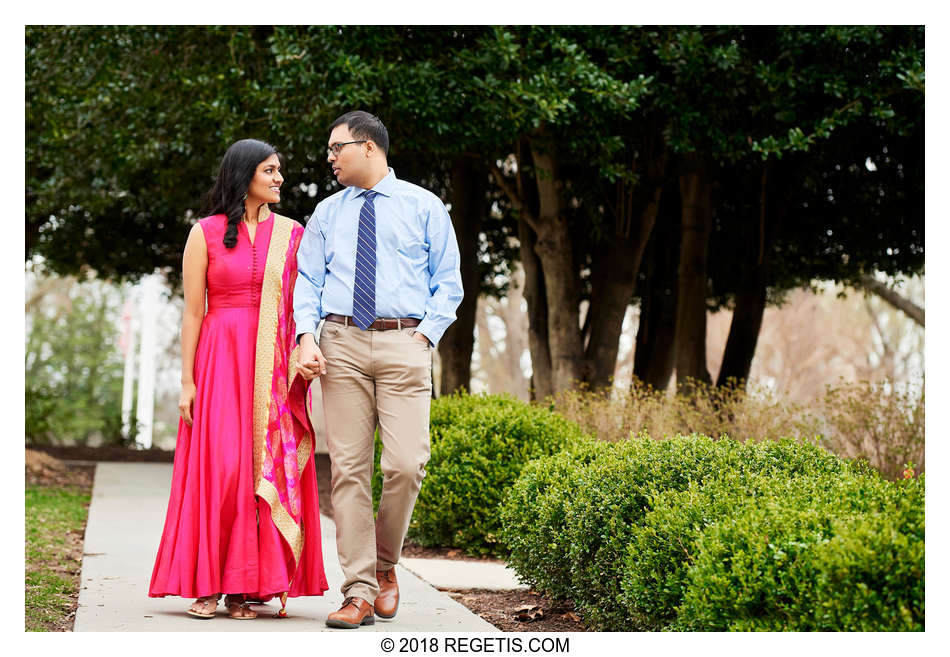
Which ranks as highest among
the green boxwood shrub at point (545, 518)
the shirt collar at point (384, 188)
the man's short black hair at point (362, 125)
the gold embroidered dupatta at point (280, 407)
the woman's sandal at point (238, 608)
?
the man's short black hair at point (362, 125)

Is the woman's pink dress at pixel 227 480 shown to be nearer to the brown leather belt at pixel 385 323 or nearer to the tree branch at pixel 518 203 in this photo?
the brown leather belt at pixel 385 323

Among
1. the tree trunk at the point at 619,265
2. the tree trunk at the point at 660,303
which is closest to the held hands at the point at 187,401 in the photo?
the tree trunk at the point at 619,265

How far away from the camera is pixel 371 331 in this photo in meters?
4.51

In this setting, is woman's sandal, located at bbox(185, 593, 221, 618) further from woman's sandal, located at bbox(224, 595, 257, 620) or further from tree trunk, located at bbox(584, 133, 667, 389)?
tree trunk, located at bbox(584, 133, 667, 389)

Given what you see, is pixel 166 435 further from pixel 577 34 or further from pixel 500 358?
pixel 577 34

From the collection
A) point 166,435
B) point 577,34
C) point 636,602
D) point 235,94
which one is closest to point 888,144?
point 577,34

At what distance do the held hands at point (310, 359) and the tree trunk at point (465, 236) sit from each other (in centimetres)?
937

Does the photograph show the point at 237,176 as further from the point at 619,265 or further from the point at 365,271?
the point at 619,265

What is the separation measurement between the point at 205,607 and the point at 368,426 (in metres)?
1.08

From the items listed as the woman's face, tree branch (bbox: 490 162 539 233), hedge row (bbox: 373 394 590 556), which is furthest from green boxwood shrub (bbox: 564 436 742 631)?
tree branch (bbox: 490 162 539 233)

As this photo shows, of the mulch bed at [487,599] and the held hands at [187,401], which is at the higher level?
the held hands at [187,401]

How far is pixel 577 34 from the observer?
385 inches

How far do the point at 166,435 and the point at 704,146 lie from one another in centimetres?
3083

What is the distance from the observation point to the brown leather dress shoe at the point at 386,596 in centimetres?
464
